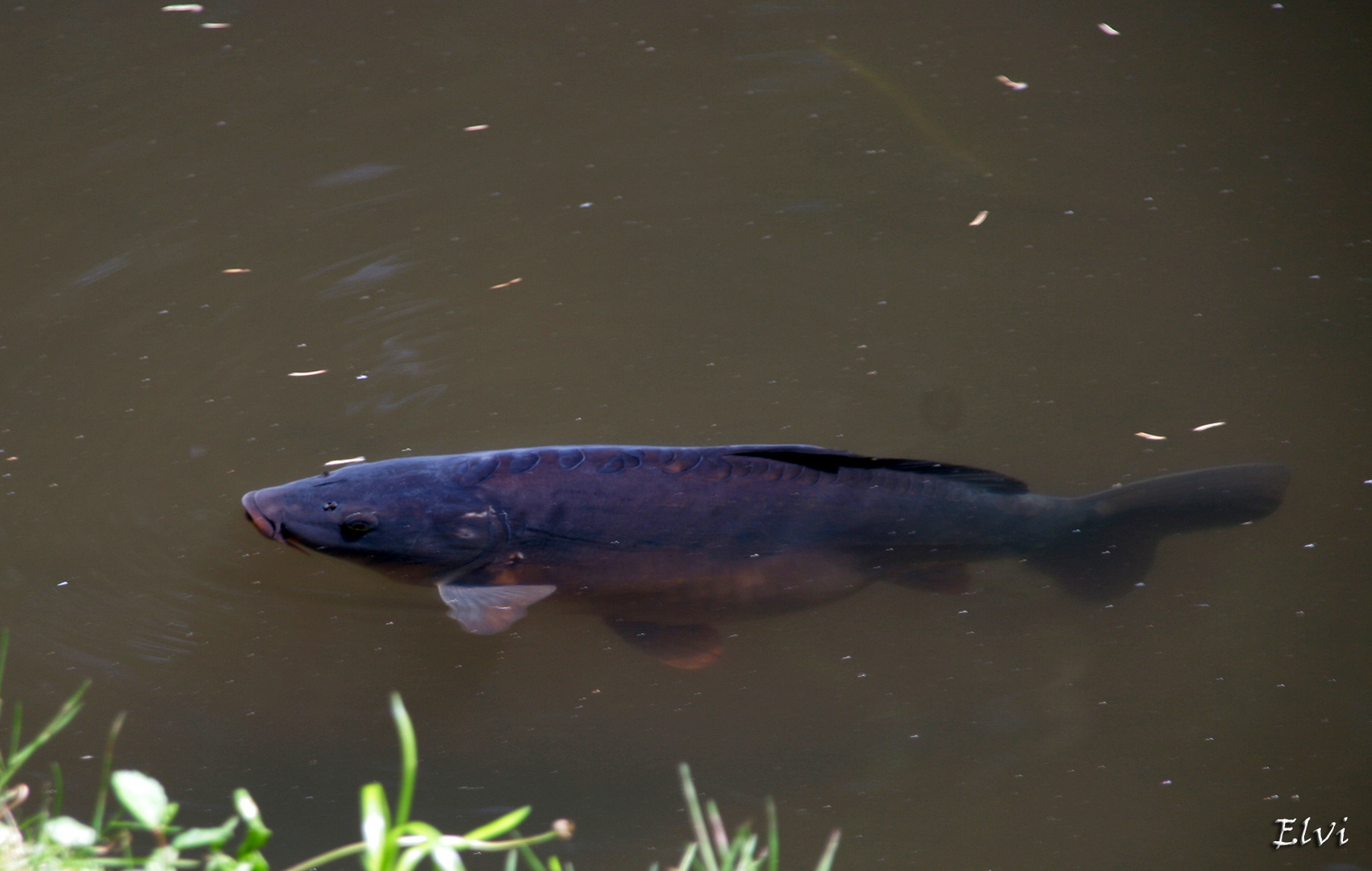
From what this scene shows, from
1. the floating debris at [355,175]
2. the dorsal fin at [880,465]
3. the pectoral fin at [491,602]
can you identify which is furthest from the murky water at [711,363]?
the dorsal fin at [880,465]

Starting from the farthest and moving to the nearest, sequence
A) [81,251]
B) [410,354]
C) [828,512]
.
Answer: [81,251] < [410,354] < [828,512]

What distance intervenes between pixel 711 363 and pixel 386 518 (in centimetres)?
152

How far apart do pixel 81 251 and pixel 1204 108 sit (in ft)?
17.6

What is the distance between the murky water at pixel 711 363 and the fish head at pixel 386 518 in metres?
0.39

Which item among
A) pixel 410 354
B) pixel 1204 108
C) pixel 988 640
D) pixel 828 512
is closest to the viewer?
pixel 828 512

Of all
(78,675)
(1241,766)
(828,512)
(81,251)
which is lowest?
(1241,766)

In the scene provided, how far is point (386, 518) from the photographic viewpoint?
342cm

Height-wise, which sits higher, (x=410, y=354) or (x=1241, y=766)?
(x=410, y=354)

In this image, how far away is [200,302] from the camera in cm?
451

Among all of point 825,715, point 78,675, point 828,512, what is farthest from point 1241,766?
point 78,675

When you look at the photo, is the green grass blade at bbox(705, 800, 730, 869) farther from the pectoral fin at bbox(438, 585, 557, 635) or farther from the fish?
the pectoral fin at bbox(438, 585, 557, 635)

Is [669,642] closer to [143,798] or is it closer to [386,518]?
[386,518]

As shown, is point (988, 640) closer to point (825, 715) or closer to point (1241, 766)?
point (825, 715)

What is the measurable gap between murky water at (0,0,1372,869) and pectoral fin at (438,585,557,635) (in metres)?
0.34
